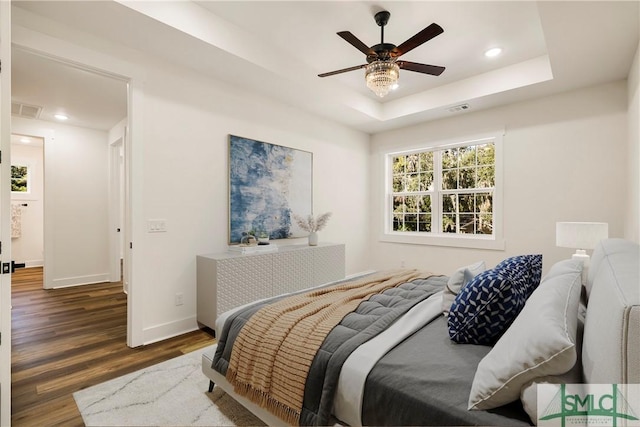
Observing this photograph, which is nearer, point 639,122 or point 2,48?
point 2,48

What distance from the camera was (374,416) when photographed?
1.17 meters

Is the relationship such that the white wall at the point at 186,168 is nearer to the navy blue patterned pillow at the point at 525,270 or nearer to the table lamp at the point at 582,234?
the navy blue patterned pillow at the point at 525,270

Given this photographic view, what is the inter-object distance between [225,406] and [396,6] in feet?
10.6

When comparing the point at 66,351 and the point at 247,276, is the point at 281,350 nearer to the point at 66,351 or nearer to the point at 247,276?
the point at 247,276

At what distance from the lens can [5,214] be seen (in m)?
1.66

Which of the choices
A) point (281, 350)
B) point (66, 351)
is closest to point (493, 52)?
point (281, 350)

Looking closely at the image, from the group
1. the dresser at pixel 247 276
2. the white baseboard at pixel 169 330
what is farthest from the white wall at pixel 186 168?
the dresser at pixel 247 276

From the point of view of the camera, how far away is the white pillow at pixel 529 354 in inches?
34.7

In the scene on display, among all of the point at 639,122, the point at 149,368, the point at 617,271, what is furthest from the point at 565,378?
the point at 639,122

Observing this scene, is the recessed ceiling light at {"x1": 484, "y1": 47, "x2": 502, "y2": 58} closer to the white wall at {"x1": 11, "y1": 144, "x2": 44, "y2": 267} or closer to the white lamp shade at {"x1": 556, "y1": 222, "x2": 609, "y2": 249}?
the white lamp shade at {"x1": 556, "y1": 222, "x2": 609, "y2": 249}

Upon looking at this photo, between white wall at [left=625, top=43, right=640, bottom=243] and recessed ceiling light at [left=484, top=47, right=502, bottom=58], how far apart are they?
3.55 feet

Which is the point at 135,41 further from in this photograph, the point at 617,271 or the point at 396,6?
the point at 617,271

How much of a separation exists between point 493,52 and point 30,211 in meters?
8.74

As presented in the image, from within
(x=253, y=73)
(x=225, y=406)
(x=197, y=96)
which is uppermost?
(x=253, y=73)
